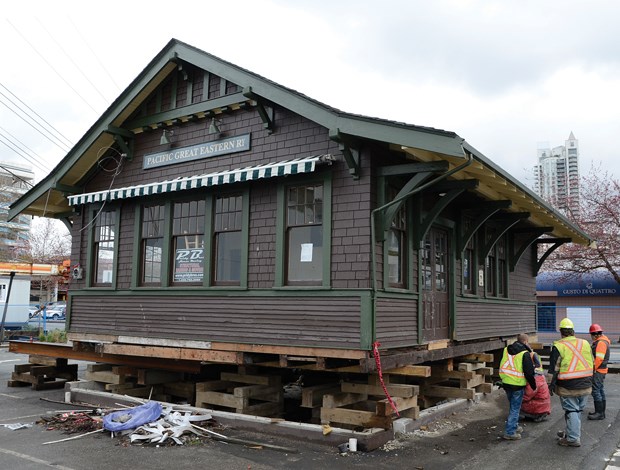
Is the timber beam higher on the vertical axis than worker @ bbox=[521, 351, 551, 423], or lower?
higher

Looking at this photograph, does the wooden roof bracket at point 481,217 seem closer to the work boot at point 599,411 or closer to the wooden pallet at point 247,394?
the work boot at point 599,411

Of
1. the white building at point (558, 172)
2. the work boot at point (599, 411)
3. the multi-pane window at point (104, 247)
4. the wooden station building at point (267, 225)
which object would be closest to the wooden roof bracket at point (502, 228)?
the wooden station building at point (267, 225)

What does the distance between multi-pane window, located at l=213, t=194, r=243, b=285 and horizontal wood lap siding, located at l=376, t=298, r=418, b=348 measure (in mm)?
2747

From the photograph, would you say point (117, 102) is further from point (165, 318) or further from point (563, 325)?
point (563, 325)

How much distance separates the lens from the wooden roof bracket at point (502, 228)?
42.7 feet

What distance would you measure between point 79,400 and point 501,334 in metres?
9.77

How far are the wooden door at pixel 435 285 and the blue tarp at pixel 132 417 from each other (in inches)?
188

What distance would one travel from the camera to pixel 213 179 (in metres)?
9.77

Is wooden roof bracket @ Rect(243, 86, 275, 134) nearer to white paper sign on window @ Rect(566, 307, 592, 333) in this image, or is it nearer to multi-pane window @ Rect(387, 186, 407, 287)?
multi-pane window @ Rect(387, 186, 407, 287)

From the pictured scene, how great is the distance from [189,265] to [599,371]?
802cm

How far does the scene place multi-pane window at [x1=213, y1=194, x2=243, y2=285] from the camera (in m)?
10.2

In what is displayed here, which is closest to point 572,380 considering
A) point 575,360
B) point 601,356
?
point 575,360

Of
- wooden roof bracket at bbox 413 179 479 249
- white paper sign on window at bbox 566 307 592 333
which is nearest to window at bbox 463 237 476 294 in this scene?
wooden roof bracket at bbox 413 179 479 249

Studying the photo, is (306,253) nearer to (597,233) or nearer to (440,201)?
(440,201)
